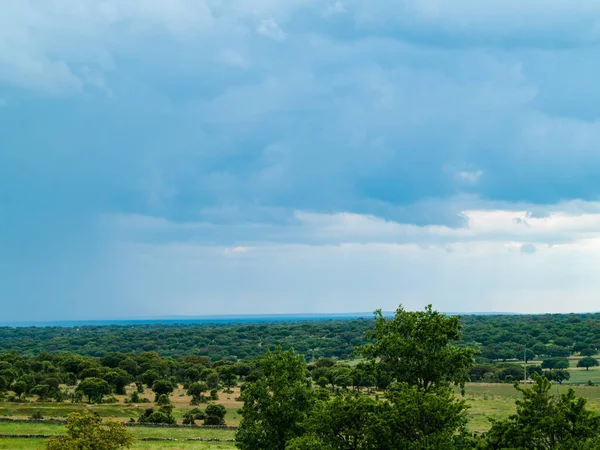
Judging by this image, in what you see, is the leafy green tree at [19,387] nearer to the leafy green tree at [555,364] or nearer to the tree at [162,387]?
the tree at [162,387]

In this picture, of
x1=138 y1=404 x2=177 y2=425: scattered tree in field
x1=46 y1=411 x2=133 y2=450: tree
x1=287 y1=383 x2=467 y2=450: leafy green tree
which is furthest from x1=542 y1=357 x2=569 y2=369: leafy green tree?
x1=46 y1=411 x2=133 y2=450: tree

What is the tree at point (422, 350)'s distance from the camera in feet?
95.6

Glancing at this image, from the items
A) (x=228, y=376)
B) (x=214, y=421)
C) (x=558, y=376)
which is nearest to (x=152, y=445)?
(x=214, y=421)

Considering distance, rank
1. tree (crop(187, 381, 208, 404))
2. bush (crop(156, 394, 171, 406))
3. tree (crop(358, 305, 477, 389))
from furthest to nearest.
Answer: tree (crop(187, 381, 208, 404)), bush (crop(156, 394, 171, 406)), tree (crop(358, 305, 477, 389))

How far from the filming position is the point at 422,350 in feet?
95.5

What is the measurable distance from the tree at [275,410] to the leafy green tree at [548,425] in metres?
13.7

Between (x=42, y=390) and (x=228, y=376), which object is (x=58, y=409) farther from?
(x=228, y=376)

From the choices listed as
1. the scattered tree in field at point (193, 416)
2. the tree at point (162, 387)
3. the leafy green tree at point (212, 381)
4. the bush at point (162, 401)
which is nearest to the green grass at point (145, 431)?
the scattered tree in field at point (193, 416)

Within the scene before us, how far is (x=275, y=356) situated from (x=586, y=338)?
152 metres

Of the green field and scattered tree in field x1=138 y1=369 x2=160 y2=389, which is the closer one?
the green field

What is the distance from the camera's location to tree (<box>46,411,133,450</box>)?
33.3 metres

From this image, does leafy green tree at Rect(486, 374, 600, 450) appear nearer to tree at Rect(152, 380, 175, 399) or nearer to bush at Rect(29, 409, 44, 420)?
bush at Rect(29, 409, 44, 420)

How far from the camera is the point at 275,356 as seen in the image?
37969 mm

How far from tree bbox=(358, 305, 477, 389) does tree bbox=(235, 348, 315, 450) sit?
24.1 feet
